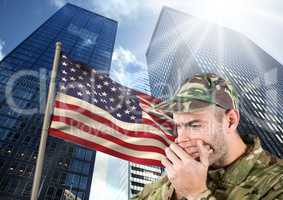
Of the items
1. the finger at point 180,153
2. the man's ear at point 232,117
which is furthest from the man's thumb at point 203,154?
the man's ear at point 232,117

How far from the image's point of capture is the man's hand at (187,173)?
2.98 metres

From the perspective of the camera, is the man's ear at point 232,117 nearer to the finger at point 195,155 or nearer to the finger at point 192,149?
the finger at point 192,149

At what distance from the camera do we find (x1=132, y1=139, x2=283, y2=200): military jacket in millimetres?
2904

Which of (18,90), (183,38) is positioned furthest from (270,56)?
(18,90)

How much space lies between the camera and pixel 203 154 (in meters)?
3.30

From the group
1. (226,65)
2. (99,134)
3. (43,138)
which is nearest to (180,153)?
(43,138)

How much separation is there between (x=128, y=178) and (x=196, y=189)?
12639cm

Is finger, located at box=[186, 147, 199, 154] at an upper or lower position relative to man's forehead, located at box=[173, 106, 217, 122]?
lower

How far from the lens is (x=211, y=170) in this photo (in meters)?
3.56

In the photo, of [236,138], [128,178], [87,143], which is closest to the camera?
[236,138]

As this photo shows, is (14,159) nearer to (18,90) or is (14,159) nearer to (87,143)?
(18,90)

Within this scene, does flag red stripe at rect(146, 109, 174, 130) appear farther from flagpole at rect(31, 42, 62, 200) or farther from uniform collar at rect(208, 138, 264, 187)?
uniform collar at rect(208, 138, 264, 187)

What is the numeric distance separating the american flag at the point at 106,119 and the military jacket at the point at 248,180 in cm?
348

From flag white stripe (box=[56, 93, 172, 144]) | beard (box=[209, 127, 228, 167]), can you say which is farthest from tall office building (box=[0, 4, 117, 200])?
beard (box=[209, 127, 228, 167])
